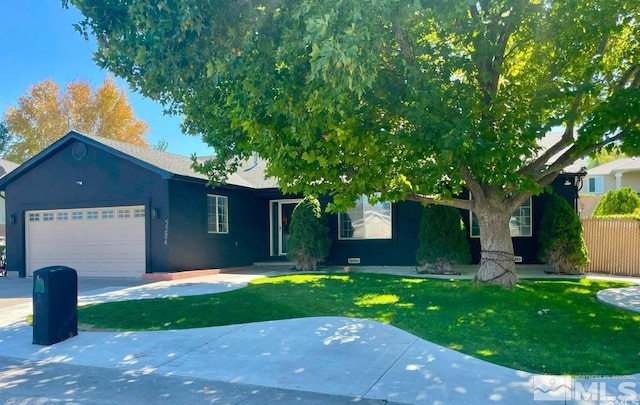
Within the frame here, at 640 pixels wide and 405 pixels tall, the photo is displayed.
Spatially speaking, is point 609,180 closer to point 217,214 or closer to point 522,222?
point 522,222

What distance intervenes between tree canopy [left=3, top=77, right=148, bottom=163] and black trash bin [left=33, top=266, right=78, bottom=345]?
29104 millimetres

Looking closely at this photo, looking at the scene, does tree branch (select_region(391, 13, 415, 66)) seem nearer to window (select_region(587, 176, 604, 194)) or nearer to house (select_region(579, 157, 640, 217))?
house (select_region(579, 157, 640, 217))

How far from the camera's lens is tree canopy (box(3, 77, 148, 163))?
3269 centimetres

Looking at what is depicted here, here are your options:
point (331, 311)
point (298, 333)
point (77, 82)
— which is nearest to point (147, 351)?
point (298, 333)

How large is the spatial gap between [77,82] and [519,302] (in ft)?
112

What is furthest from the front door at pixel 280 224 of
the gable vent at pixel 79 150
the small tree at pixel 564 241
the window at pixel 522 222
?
the small tree at pixel 564 241

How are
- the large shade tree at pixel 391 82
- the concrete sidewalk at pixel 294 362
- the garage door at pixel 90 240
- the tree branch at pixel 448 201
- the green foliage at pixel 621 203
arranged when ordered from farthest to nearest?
the green foliage at pixel 621 203, the garage door at pixel 90 240, the tree branch at pixel 448 201, the large shade tree at pixel 391 82, the concrete sidewalk at pixel 294 362

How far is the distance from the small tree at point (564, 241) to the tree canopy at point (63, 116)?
96.1ft

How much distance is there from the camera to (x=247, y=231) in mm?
17000

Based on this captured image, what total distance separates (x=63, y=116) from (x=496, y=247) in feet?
106

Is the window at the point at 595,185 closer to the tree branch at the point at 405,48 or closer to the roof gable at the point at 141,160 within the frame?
the roof gable at the point at 141,160

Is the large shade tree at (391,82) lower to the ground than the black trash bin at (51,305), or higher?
higher

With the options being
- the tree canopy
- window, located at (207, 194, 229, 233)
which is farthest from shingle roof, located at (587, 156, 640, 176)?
the tree canopy

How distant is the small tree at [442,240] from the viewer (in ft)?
44.2
